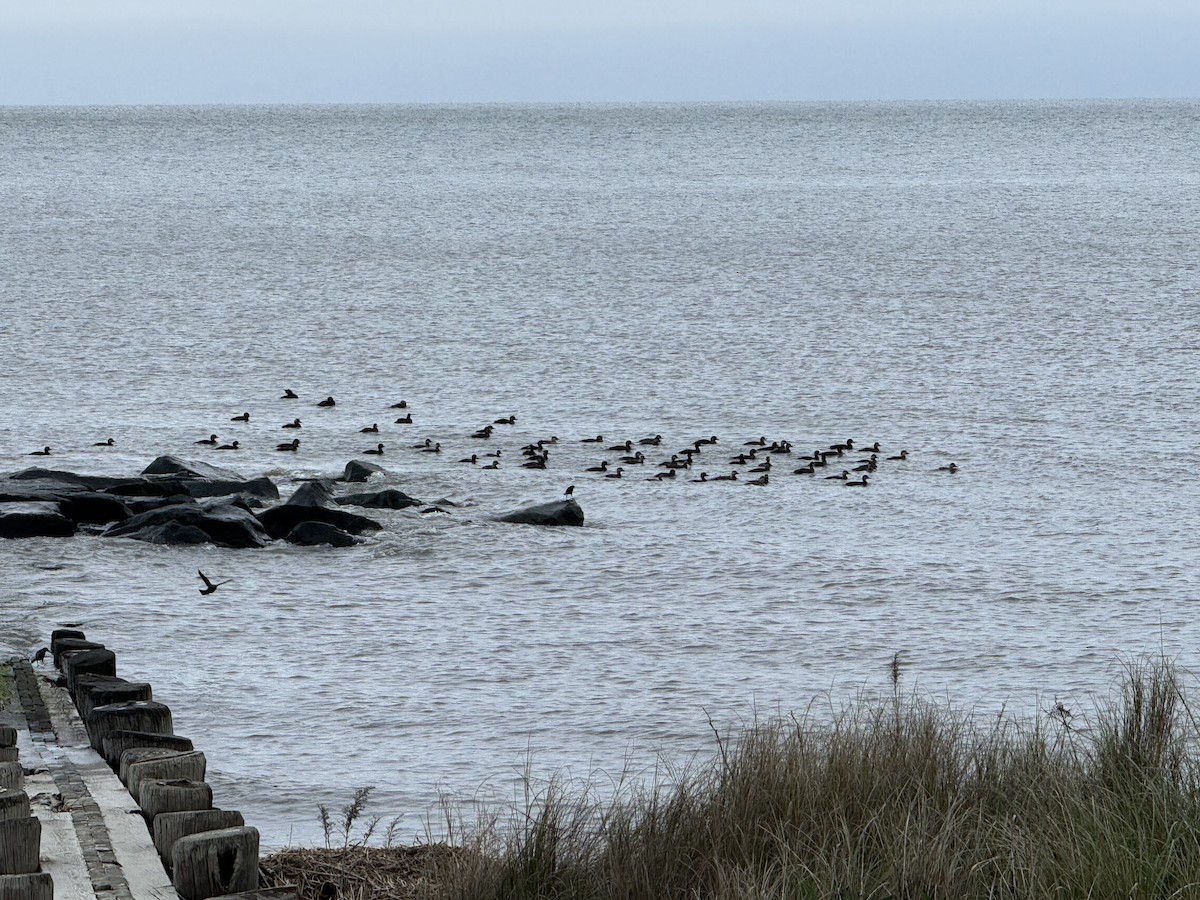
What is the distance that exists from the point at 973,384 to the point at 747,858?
2886cm

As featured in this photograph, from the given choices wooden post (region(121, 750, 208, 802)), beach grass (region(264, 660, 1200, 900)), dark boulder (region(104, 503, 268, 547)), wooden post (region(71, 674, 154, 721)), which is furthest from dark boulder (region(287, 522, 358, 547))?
wooden post (region(121, 750, 208, 802))

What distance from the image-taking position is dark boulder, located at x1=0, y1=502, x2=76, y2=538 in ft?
65.0

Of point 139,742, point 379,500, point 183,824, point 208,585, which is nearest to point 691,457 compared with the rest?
point 379,500

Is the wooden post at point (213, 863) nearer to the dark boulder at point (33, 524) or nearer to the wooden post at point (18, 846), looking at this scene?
the wooden post at point (18, 846)

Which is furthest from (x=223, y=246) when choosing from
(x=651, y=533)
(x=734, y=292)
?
(x=651, y=533)

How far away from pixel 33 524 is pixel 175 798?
13.7m

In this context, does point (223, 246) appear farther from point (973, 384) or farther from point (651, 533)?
point (651, 533)

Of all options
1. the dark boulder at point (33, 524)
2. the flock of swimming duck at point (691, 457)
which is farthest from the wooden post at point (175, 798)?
the flock of swimming duck at point (691, 457)

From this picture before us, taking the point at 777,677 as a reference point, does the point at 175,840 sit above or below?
above

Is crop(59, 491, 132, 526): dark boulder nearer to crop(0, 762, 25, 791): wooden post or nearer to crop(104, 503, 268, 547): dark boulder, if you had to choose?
crop(104, 503, 268, 547): dark boulder

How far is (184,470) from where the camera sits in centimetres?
2314

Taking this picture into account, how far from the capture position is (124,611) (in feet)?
54.7

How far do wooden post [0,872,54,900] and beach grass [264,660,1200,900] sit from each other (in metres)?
1.92

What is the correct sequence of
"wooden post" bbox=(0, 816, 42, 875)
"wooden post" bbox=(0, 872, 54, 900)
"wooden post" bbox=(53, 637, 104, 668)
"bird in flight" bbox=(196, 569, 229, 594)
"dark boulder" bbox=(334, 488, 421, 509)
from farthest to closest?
"dark boulder" bbox=(334, 488, 421, 509), "bird in flight" bbox=(196, 569, 229, 594), "wooden post" bbox=(53, 637, 104, 668), "wooden post" bbox=(0, 816, 42, 875), "wooden post" bbox=(0, 872, 54, 900)
